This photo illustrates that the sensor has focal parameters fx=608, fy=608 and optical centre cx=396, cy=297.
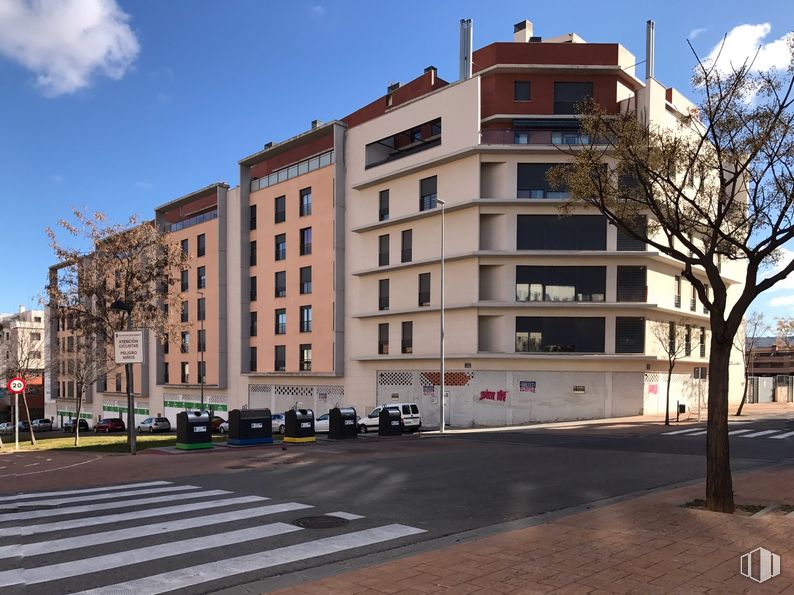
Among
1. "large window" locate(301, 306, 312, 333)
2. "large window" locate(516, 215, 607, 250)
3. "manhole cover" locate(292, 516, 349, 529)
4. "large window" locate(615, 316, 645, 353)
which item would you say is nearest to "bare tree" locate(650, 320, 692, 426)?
"large window" locate(615, 316, 645, 353)

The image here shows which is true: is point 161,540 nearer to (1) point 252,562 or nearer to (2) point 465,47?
(1) point 252,562

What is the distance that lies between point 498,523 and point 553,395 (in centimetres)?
Result: 2751

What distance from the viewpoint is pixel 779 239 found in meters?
9.40

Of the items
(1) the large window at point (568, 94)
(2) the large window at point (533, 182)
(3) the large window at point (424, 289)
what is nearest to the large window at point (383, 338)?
(3) the large window at point (424, 289)

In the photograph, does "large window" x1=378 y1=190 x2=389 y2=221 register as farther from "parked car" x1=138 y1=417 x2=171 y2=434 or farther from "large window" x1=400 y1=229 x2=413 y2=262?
"parked car" x1=138 y1=417 x2=171 y2=434

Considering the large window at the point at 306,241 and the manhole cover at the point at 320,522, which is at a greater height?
the large window at the point at 306,241

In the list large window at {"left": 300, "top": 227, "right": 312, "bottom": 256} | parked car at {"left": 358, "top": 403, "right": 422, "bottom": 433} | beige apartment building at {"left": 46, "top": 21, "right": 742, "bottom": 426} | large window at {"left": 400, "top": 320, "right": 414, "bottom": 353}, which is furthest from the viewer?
large window at {"left": 300, "top": 227, "right": 312, "bottom": 256}

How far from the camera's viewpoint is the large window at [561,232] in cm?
3444

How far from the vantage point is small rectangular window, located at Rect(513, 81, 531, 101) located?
36.7m

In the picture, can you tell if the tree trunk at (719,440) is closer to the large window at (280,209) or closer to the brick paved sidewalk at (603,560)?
the brick paved sidewalk at (603,560)

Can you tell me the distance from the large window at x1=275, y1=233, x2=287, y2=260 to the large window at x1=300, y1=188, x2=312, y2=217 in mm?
2867

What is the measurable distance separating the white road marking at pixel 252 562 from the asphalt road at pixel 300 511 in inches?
0.7

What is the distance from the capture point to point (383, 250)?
41875 millimetres

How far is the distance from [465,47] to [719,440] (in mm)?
34684
